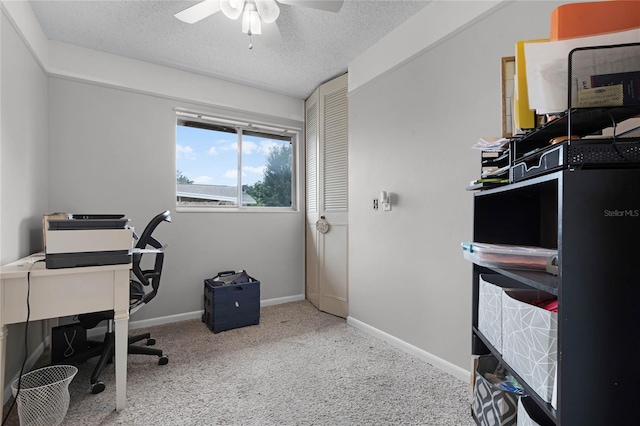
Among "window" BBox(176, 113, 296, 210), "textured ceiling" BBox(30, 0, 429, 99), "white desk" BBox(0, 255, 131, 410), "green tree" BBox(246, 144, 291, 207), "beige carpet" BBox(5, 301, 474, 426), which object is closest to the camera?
"white desk" BBox(0, 255, 131, 410)

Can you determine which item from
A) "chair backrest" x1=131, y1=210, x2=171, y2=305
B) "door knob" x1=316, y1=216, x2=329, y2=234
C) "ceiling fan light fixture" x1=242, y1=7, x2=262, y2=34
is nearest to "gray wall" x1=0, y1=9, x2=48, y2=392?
"chair backrest" x1=131, y1=210, x2=171, y2=305

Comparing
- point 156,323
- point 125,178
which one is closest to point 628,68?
point 125,178

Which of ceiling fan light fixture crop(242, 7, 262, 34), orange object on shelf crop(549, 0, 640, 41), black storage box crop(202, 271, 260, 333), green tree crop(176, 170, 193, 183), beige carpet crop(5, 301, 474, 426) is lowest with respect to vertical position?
beige carpet crop(5, 301, 474, 426)

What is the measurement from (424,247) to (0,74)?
276 cm

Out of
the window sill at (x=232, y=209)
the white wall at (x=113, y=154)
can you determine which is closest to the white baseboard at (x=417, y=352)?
the white wall at (x=113, y=154)

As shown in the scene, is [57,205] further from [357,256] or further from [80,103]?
[357,256]

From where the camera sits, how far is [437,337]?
2061 millimetres

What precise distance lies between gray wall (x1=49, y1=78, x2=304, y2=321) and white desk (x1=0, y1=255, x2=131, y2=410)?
3.74ft

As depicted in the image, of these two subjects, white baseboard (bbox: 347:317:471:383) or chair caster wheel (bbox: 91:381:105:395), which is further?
white baseboard (bbox: 347:317:471:383)

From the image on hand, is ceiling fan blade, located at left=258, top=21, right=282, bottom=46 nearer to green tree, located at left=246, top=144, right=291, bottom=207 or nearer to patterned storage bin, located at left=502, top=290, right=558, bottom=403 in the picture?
green tree, located at left=246, top=144, right=291, bottom=207

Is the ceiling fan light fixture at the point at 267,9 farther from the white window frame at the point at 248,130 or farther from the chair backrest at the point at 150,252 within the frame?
the white window frame at the point at 248,130

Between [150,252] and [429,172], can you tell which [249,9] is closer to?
[429,172]

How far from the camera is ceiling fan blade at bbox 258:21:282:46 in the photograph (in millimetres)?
1975

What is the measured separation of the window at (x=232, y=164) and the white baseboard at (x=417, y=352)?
1804 millimetres
